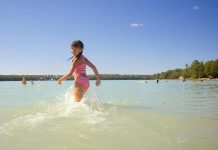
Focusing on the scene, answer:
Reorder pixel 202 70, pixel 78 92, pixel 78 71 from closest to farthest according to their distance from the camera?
pixel 78 92, pixel 78 71, pixel 202 70

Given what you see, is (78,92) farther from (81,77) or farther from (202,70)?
(202,70)

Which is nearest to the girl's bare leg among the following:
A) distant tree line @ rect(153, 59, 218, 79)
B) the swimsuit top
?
the swimsuit top

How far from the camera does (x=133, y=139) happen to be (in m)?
4.45

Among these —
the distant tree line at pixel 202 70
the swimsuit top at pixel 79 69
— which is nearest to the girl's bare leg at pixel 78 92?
the swimsuit top at pixel 79 69

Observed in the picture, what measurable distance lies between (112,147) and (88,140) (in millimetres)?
491

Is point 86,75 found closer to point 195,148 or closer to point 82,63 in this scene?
point 82,63

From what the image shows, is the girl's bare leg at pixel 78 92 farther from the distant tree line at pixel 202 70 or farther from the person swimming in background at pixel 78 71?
the distant tree line at pixel 202 70

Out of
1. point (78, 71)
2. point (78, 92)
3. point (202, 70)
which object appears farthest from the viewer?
point (202, 70)

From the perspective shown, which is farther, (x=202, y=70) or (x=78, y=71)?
(x=202, y=70)

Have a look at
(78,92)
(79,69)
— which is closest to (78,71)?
(79,69)

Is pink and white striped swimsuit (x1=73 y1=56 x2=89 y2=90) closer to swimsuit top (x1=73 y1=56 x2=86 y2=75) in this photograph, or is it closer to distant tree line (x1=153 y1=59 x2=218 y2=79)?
swimsuit top (x1=73 y1=56 x2=86 y2=75)

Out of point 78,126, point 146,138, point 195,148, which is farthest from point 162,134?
point 78,126

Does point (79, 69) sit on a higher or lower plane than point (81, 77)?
higher

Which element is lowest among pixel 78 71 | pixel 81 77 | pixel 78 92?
pixel 78 92
